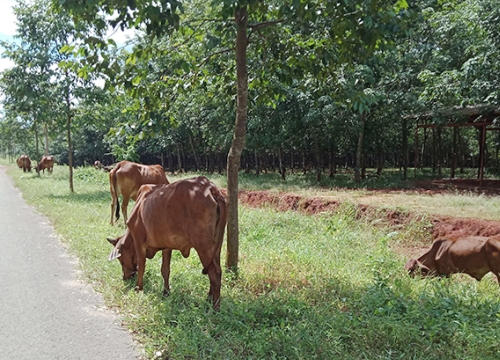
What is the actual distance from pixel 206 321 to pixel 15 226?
7.82 m

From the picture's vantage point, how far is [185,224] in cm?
465

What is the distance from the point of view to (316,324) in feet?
13.7

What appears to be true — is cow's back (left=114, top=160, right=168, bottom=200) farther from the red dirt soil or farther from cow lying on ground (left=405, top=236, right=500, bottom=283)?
cow lying on ground (left=405, top=236, right=500, bottom=283)

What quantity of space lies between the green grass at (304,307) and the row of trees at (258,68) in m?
1.02

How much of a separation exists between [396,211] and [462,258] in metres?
3.83

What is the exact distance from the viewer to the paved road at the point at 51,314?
4043 millimetres

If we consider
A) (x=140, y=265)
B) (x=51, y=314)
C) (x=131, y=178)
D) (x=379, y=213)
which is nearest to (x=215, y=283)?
(x=140, y=265)

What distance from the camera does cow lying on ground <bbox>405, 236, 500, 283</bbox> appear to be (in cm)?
645

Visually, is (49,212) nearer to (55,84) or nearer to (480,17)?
(55,84)

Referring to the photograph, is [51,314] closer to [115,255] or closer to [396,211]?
[115,255]

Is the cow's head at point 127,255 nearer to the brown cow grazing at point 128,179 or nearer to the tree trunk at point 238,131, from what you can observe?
the tree trunk at point 238,131

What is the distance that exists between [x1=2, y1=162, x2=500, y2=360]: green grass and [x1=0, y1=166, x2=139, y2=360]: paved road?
0.21 meters

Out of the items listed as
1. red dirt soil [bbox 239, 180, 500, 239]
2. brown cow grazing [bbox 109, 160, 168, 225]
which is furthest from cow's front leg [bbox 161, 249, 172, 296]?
red dirt soil [bbox 239, 180, 500, 239]

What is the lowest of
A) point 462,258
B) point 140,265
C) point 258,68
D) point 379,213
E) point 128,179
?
point 462,258
